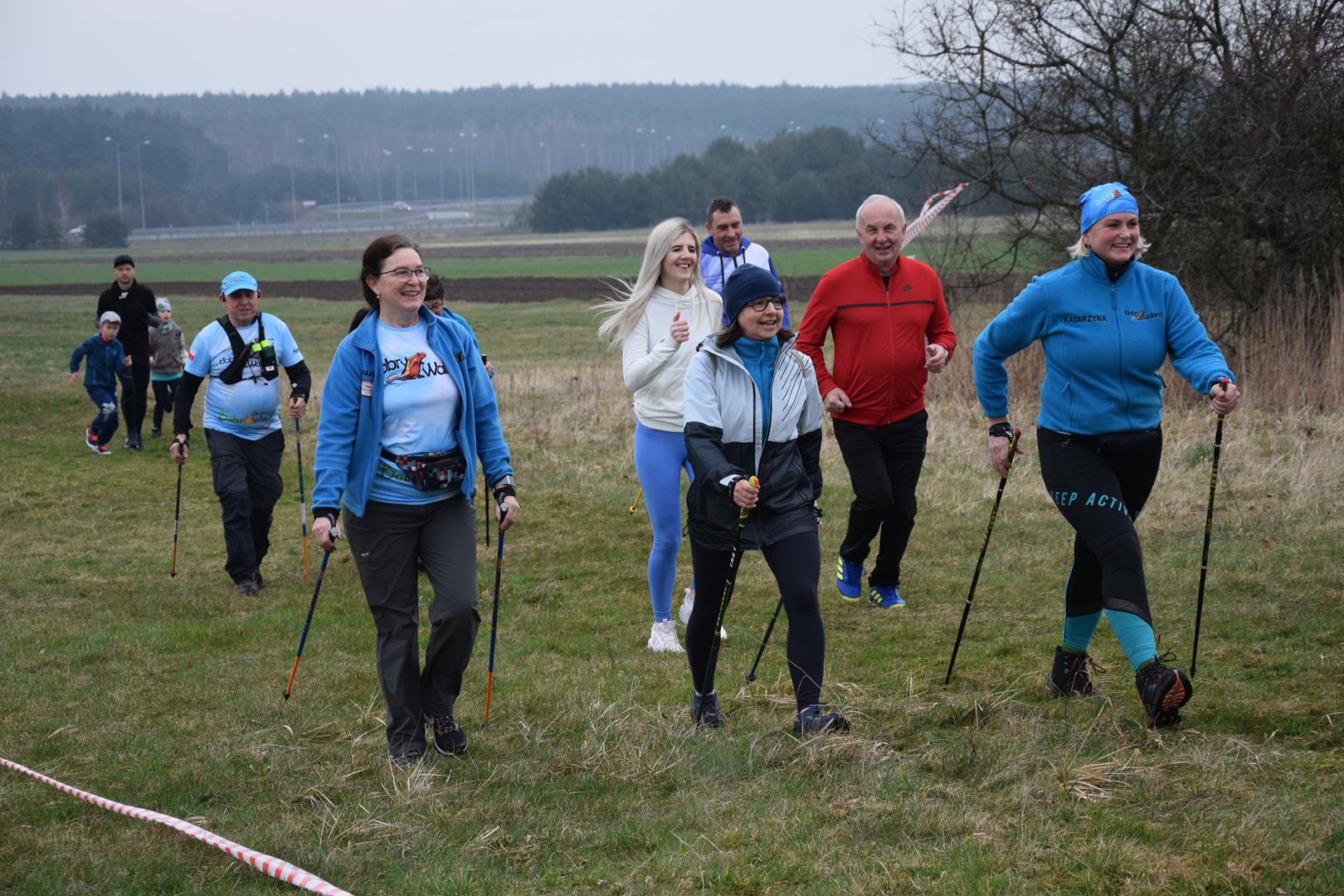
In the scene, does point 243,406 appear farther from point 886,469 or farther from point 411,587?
point 886,469

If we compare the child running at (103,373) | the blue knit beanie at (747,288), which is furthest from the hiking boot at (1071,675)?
the child running at (103,373)

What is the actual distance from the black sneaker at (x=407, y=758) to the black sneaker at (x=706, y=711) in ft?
3.90

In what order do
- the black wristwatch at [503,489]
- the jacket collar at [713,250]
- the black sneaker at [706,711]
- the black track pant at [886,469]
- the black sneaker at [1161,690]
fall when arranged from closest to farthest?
the black sneaker at [1161,690] < the black wristwatch at [503,489] < the black sneaker at [706,711] < the black track pant at [886,469] < the jacket collar at [713,250]

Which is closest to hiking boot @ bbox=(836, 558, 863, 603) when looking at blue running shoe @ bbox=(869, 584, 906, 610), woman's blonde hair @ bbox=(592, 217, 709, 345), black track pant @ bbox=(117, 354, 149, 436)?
blue running shoe @ bbox=(869, 584, 906, 610)

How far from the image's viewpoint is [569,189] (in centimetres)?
11925

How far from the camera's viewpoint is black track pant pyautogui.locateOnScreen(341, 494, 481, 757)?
220 inches

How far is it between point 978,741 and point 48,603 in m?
7.12

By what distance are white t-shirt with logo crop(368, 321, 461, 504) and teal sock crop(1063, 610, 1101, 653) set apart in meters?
2.84

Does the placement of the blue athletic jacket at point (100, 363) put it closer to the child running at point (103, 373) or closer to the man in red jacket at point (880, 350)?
the child running at point (103, 373)

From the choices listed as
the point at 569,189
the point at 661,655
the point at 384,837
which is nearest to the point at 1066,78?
the point at 661,655

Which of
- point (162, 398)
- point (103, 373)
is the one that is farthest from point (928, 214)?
point (103, 373)

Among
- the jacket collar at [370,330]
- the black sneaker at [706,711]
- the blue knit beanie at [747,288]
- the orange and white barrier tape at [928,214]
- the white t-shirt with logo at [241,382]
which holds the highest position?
the orange and white barrier tape at [928,214]

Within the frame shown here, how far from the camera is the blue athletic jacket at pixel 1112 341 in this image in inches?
221

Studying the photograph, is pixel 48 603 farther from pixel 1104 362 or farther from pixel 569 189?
pixel 569 189
